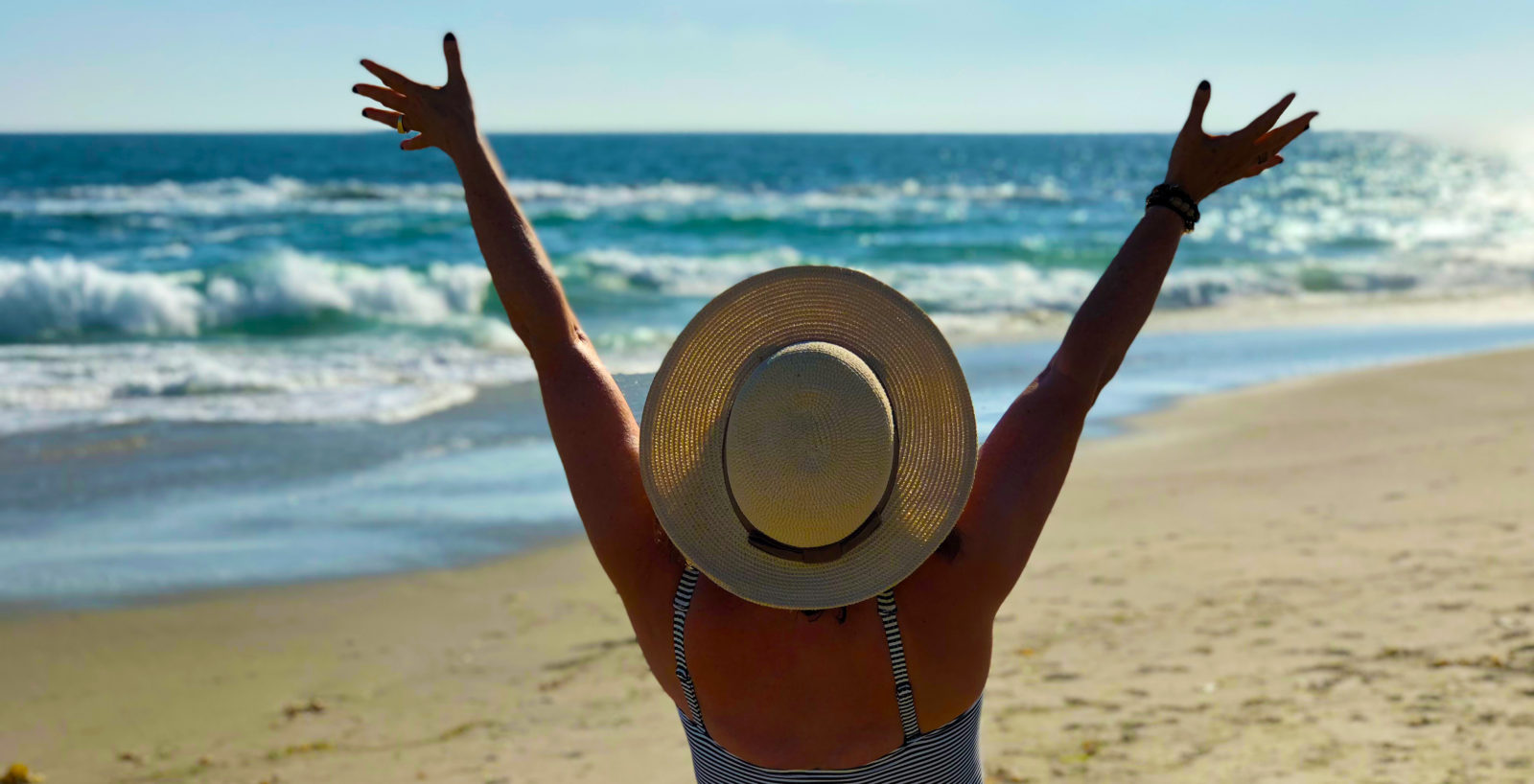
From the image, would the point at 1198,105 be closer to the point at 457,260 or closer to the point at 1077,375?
the point at 1077,375

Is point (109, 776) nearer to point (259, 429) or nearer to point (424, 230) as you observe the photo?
point (259, 429)

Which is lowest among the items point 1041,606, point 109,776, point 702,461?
point 109,776

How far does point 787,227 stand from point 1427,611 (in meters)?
24.1

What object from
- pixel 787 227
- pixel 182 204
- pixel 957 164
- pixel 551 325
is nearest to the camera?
pixel 551 325

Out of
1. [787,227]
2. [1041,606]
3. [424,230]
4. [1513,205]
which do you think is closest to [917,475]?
[1041,606]

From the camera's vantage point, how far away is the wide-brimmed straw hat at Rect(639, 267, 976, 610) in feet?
4.26

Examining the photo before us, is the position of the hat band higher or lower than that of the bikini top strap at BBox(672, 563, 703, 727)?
higher

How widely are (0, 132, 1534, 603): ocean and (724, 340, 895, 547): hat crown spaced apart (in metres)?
0.68

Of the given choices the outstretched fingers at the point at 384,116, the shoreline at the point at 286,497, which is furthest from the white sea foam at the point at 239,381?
the outstretched fingers at the point at 384,116


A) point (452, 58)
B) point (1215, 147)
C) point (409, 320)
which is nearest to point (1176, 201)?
point (1215, 147)

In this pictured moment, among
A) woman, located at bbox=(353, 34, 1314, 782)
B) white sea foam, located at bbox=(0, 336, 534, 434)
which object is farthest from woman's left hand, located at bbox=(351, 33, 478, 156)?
white sea foam, located at bbox=(0, 336, 534, 434)

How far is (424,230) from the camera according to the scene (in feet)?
80.5

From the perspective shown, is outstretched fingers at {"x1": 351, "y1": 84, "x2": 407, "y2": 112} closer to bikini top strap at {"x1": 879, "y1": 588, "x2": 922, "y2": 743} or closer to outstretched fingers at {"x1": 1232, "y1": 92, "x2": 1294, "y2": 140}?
bikini top strap at {"x1": 879, "y1": 588, "x2": 922, "y2": 743}

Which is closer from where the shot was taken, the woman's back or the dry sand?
the woman's back
